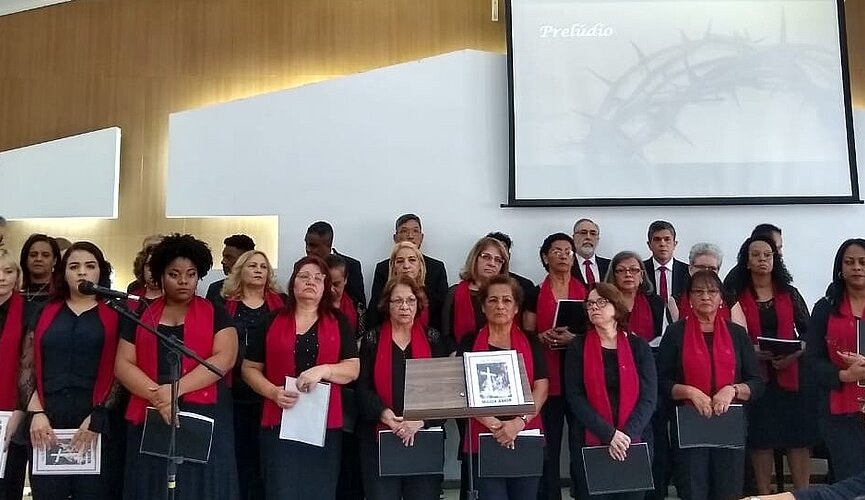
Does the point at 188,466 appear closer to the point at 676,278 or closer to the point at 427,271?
the point at 427,271

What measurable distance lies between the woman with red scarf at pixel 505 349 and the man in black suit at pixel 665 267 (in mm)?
1494

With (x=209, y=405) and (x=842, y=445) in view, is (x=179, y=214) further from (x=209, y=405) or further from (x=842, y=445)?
(x=842, y=445)

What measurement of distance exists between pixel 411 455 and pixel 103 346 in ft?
4.61

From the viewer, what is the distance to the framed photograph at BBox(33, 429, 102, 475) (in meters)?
2.93

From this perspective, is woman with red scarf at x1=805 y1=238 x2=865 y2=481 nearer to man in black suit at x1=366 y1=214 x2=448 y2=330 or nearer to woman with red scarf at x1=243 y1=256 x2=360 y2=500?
man in black suit at x1=366 y1=214 x2=448 y2=330

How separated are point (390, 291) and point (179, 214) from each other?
8.83 ft

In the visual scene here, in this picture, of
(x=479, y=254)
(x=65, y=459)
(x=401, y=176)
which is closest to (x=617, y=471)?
(x=479, y=254)

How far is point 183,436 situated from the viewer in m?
2.78

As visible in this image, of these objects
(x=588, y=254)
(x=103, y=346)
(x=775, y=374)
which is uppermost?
(x=588, y=254)

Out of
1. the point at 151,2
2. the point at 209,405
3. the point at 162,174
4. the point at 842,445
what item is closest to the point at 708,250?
the point at 842,445

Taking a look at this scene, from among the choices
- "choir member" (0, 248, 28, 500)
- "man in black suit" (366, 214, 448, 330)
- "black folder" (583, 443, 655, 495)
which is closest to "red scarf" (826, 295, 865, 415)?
"black folder" (583, 443, 655, 495)

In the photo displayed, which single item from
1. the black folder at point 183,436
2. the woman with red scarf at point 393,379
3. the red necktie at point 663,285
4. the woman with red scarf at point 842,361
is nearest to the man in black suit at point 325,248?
the woman with red scarf at point 393,379

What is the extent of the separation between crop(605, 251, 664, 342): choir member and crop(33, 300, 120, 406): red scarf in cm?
248

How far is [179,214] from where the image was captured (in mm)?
5344
